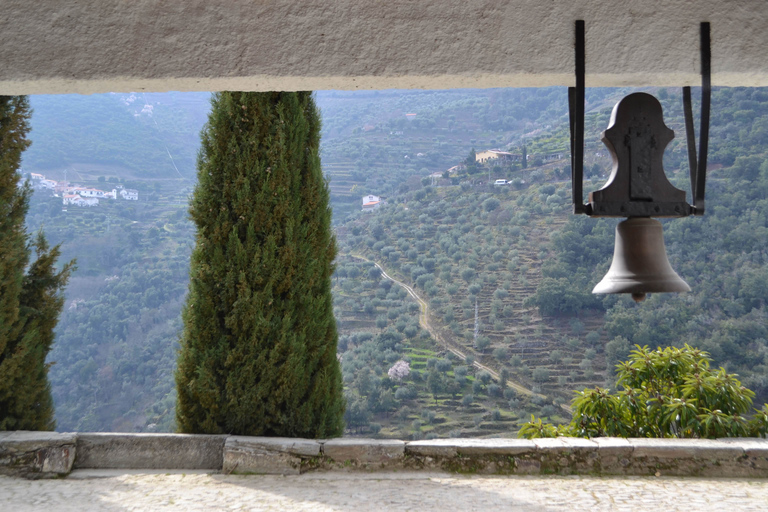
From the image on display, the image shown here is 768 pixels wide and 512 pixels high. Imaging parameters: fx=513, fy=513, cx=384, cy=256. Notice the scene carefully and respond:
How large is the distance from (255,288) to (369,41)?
2520 millimetres

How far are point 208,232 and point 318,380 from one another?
147 centimetres

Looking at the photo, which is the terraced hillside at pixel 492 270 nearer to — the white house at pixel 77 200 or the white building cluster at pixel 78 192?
the white building cluster at pixel 78 192

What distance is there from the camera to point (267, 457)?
12.0 feet

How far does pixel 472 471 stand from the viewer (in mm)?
3664

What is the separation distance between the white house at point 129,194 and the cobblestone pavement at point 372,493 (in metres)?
12.6

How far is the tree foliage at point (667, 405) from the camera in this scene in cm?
396

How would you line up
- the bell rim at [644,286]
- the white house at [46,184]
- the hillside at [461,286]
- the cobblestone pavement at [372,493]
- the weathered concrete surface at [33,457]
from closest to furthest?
1. the bell rim at [644,286]
2. the cobblestone pavement at [372,493]
3. the weathered concrete surface at [33,457]
4. the hillside at [461,286]
5. the white house at [46,184]

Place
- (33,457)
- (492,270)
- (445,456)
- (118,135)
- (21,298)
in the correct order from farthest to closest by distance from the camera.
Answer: (118,135) < (492,270) < (21,298) < (445,456) < (33,457)

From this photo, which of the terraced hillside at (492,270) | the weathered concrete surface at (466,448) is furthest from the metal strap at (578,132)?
the terraced hillside at (492,270)

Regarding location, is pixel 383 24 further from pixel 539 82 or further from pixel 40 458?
pixel 40 458

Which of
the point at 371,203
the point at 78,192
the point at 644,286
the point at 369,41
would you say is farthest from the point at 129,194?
the point at 644,286

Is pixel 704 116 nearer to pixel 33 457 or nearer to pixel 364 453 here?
pixel 364 453

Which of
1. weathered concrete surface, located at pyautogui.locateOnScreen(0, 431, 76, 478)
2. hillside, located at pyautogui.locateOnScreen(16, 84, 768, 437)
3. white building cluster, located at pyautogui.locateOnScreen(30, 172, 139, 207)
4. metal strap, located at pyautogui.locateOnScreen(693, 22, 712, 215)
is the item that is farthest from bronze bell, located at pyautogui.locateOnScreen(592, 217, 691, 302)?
white building cluster, located at pyautogui.locateOnScreen(30, 172, 139, 207)

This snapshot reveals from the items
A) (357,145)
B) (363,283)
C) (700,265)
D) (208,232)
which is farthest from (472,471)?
(357,145)
